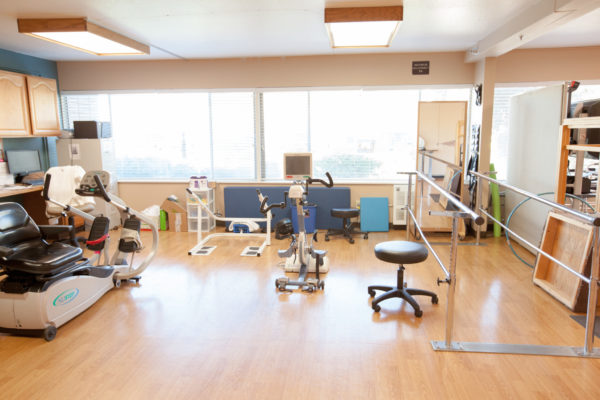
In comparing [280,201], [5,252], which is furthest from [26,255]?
[280,201]

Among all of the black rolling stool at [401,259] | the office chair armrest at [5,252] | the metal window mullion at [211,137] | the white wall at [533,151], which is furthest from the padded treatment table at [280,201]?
the office chair armrest at [5,252]

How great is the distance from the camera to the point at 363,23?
3689 mm

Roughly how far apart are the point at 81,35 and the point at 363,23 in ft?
9.38

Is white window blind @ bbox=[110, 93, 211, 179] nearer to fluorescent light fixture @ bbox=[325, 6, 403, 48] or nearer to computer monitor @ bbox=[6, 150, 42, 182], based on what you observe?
computer monitor @ bbox=[6, 150, 42, 182]

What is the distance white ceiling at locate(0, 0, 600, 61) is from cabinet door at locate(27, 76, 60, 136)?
1.44 ft

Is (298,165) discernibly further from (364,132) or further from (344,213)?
(364,132)

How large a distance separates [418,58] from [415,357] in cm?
459

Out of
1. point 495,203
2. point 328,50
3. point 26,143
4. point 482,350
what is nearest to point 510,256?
point 495,203

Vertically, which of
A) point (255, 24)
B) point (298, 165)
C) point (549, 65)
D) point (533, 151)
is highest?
point (255, 24)

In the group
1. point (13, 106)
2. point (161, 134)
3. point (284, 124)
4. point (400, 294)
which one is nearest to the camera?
point (400, 294)

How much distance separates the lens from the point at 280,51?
Result: 5.65 m

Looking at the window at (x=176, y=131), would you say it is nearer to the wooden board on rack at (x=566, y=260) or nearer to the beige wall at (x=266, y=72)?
the beige wall at (x=266, y=72)

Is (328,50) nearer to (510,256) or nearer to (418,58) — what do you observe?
(418,58)

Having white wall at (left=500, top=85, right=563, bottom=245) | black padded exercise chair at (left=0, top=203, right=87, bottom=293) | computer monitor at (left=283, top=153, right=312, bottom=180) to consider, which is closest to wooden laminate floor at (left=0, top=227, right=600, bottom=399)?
black padded exercise chair at (left=0, top=203, right=87, bottom=293)
